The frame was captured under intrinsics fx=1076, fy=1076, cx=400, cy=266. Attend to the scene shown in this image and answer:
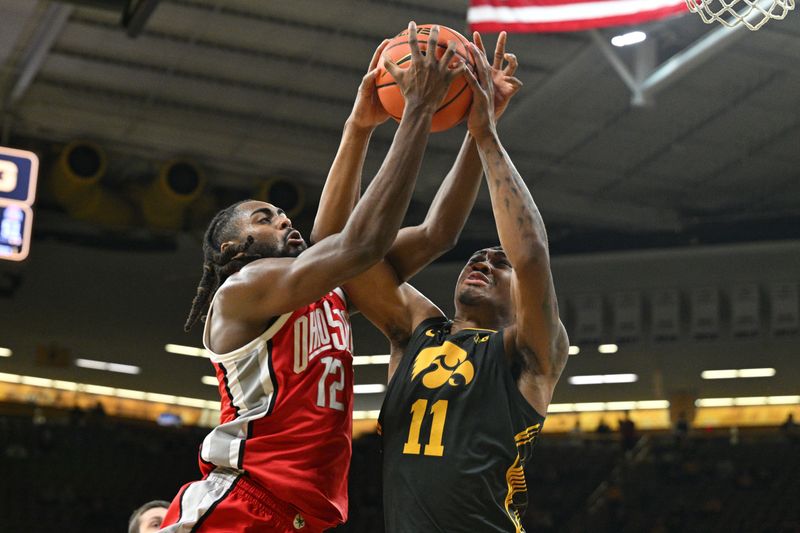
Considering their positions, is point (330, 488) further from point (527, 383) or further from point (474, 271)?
point (474, 271)

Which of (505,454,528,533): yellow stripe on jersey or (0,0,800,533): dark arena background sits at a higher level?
(0,0,800,533): dark arena background

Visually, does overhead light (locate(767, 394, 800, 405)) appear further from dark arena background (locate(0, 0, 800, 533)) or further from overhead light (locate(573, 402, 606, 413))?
overhead light (locate(573, 402, 606, 413))

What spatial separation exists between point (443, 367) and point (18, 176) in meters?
7.10

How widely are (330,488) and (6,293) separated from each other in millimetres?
14592

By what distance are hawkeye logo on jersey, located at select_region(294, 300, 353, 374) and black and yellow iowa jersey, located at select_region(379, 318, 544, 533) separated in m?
0.31

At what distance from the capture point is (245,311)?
3434mm

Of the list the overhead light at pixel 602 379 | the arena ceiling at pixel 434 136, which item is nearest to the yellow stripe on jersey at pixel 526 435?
the arena ceiling at pixel 434 136

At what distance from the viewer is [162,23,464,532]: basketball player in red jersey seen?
3.31 meters

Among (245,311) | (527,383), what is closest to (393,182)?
(245,311)

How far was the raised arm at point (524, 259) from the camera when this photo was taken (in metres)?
3.54

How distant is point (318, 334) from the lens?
3.54 m

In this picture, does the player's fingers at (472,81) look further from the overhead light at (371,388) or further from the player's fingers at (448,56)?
the overhead light at (371,388)

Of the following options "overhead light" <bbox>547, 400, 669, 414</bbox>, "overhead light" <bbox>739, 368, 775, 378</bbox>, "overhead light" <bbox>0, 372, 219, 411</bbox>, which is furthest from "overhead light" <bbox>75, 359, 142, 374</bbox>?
"overhead light" <bbox>739, 368, 775, 378</bbox>

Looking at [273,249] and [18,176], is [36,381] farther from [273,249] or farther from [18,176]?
[273,249]
